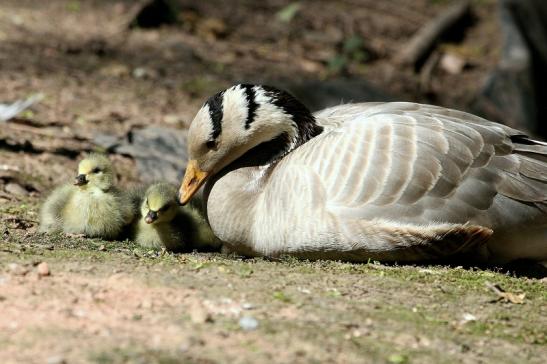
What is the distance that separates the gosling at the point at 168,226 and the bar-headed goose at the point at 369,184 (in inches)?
6.5

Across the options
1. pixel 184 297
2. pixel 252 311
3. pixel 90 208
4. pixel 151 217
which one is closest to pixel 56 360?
pixel 184 297

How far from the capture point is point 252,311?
14.4ft

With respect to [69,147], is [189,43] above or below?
Answer: above

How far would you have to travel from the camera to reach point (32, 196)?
7426mm

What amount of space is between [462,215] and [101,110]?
5386 millimetres

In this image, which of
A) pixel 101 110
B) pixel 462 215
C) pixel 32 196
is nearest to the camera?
pixel 462 215

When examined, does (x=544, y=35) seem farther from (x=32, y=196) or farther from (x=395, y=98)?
(x=32, y=196)

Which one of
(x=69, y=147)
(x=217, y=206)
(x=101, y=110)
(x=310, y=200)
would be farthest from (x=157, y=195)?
(x=101, y=110)

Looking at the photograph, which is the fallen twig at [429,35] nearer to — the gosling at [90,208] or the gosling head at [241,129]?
the gosling head at [241,129]

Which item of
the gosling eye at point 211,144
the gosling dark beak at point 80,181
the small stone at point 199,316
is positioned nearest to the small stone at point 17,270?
the small stone at point 199,316

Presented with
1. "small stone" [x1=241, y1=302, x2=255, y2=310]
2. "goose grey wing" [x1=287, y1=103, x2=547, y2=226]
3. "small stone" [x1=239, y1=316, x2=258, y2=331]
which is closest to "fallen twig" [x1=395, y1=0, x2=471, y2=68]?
"goose grey wing" [x1=287, y1=103, x2=547, y2=226]

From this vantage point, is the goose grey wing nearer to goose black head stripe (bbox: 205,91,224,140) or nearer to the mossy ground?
the mossy ground

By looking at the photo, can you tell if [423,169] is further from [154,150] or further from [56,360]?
[154,150]

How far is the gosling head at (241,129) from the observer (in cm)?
609
